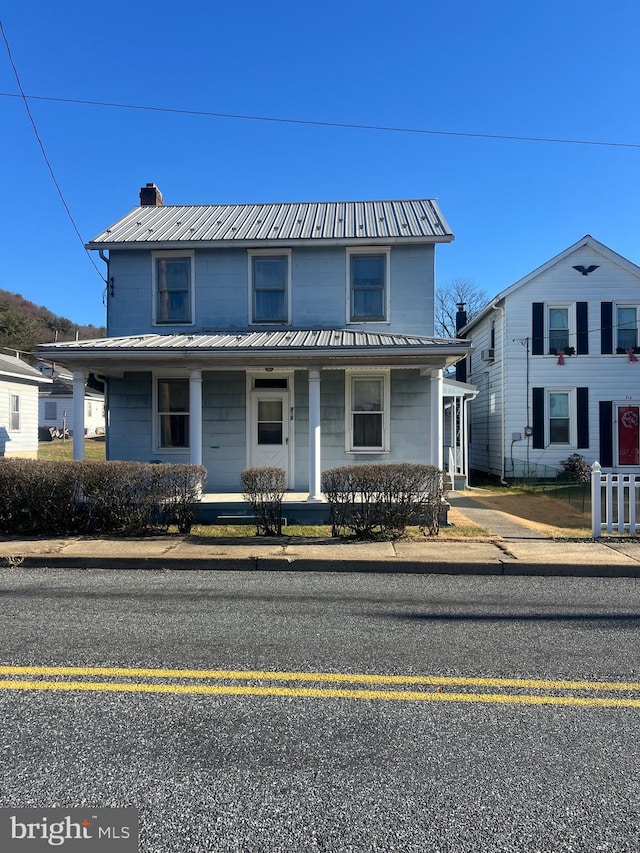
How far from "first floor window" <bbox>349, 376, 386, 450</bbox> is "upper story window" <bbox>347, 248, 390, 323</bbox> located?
146 centimetres

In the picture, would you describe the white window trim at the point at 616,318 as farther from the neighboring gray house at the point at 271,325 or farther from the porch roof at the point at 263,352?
the porch roof at the point at 263,352

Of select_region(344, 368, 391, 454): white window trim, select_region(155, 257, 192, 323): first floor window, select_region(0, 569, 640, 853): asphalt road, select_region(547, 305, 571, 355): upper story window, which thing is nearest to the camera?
select_region(0, 569, 640, 853): asphalt road

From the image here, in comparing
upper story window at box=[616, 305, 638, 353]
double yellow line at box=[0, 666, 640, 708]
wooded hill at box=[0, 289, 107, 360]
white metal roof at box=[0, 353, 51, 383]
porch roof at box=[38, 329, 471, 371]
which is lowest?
double yellow line at box=[0, 666, 640, 708]

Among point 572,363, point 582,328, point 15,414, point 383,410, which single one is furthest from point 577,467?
point 15,414

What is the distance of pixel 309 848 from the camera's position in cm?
225

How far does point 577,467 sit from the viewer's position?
1695 cm

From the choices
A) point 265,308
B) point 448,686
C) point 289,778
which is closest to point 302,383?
point 265,308

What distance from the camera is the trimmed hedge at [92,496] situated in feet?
27.9

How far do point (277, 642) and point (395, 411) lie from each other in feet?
25.3

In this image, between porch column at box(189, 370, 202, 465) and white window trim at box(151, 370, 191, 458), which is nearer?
porch column at box(189, 370, 202, 465)

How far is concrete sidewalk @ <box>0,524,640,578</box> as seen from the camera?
23.0 ft

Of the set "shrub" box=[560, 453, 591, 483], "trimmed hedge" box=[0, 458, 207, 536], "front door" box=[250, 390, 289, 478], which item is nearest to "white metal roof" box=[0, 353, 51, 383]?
"front door" box=[250, 390, 289, 478]

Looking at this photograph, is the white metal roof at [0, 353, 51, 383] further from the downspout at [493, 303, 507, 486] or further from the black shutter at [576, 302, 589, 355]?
the black shutter at [576, 302, 589, 355]

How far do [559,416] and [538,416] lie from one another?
2.55 ft
